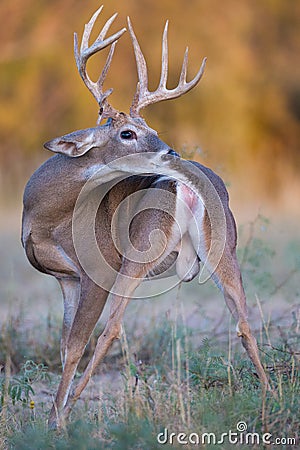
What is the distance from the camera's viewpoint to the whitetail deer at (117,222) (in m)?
5.11

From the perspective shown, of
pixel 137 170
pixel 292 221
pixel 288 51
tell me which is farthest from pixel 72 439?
pixel 288 51

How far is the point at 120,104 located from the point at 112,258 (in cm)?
1543

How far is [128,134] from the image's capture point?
5812 mm

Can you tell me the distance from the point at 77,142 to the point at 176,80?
16.3 metres

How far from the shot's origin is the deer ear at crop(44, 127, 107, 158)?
18.6 feet

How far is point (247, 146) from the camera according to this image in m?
21.8

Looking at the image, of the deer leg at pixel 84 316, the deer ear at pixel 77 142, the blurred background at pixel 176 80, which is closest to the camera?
the deer leg at pixel 84 316

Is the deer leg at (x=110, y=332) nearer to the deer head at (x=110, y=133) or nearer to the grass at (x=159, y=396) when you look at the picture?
the grass at (x=159, y=396)
